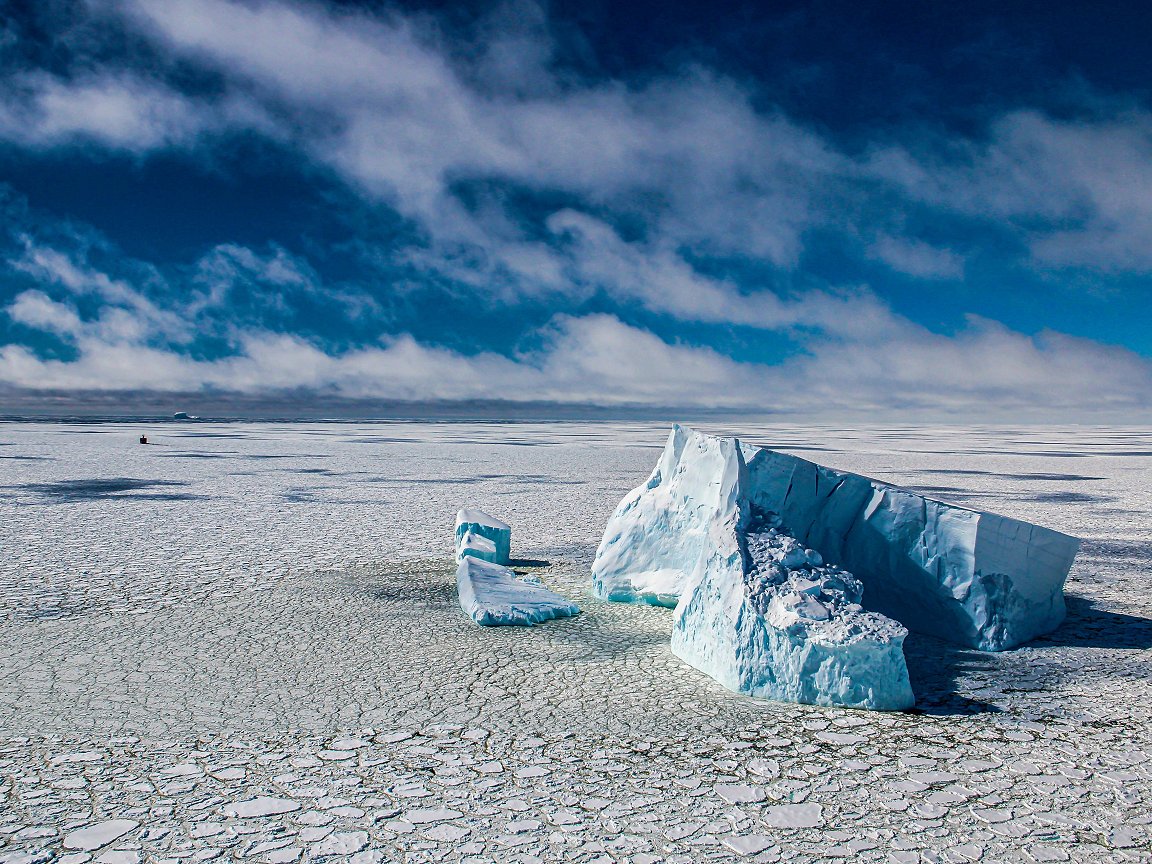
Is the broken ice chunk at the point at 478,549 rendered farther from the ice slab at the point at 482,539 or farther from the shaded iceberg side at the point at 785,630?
the shaded iceberg side at the point at 785,630

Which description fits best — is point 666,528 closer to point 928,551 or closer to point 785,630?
point 928,551

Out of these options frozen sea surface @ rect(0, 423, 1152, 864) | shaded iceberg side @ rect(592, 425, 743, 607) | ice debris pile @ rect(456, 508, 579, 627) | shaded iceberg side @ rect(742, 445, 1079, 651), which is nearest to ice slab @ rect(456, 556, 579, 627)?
ice debris pile @ rect(456, 508, 579, 627)

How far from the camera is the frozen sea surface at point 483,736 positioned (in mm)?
2395

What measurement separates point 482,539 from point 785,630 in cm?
323

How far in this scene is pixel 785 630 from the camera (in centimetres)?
357

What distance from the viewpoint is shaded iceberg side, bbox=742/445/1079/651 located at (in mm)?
4508

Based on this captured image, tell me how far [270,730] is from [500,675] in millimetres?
1110

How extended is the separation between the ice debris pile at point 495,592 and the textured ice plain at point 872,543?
0.56m

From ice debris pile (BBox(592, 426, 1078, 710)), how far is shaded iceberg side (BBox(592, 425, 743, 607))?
10 mm

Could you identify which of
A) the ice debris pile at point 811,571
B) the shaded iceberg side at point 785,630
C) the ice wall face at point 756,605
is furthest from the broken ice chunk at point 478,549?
the shaded iceberg side at point 785,630

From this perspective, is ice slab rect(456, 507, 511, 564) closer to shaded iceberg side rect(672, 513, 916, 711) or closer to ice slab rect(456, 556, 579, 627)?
ice slab rect(456, 556, 579, 627)

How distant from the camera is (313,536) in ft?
25.7

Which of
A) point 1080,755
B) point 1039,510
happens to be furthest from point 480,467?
point 1080,755

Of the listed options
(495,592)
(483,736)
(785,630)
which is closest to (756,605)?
(785,630)
